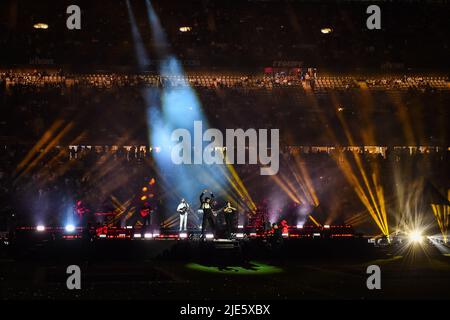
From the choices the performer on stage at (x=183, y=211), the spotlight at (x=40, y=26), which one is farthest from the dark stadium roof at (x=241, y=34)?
the performer on stage at (x=183, y=211)

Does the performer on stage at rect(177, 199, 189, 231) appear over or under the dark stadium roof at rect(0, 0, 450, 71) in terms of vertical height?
under

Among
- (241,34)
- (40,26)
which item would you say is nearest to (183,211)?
(241,34)

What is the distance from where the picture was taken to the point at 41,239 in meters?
18.3

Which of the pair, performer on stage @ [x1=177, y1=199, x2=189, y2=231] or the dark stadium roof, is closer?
performer on stage @ [x1=177, y1=199, x2=189, y2=231]

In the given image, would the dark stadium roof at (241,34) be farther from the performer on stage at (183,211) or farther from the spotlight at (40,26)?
the performer on stage at (183,211)

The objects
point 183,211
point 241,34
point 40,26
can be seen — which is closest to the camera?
point 183,211

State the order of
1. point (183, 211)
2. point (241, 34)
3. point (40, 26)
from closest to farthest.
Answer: point (183, 211) → point (40, 26) → point (241, 34)

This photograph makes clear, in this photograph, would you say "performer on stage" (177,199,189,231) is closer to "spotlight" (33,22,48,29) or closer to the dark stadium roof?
the dark stadium roof

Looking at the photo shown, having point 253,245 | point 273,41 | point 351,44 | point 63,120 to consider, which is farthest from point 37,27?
point 253,245

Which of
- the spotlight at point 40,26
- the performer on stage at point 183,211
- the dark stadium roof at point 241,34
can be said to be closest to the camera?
the performer on stage at point 183,211

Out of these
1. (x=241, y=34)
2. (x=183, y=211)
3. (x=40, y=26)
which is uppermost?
(x=241, y=34)

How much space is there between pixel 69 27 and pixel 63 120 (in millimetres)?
6011

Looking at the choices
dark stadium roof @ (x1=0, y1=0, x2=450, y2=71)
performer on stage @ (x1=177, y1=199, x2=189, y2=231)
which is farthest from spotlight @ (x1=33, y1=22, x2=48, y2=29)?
performer on stage @ (x1=177, y1=199, x2=189, y2=231)

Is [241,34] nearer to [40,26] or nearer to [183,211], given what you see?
[40,26]
